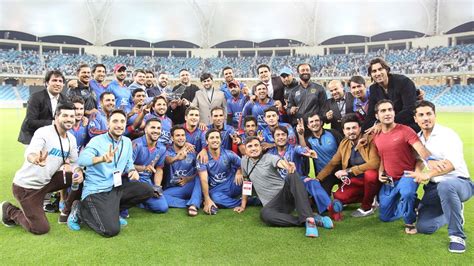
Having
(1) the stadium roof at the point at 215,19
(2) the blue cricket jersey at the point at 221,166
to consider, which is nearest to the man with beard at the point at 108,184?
(2) the blue cricket jersey at the point at 221,166

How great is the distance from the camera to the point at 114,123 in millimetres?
4445

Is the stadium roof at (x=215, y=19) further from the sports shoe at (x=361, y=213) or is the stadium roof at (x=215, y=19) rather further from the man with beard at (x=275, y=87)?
the sports shoe at (x=361, y=213)

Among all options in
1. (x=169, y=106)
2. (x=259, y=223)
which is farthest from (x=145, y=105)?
(x=259, y=223)

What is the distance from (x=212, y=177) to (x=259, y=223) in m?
1.22

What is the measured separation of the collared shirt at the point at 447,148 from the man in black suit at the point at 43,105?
5126 millimetres

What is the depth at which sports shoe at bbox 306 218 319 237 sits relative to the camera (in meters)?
3.99

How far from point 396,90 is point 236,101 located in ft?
10.1

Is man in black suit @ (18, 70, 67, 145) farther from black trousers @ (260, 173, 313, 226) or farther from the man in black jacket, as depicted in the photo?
the man in black jacket

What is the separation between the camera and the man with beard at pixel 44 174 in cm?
412

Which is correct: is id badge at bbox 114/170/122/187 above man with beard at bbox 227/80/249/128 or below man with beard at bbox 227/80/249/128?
below

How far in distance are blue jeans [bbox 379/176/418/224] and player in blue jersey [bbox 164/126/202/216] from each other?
2.60 m

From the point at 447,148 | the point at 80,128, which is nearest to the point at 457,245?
the point at 447,148

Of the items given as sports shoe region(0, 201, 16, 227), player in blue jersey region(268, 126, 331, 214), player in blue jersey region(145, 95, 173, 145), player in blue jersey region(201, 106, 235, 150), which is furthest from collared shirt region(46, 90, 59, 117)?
player in blue jersey region(268, 126, 331, 214)

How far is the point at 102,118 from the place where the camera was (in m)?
5.44
